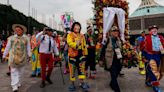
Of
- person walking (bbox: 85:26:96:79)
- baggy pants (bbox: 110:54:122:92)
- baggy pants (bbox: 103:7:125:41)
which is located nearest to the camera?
baggy pants (bbox: 110:54:122:92)

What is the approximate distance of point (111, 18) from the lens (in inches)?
524

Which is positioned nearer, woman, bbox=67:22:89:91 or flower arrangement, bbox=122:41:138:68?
woman, bbox=67:22:89:91

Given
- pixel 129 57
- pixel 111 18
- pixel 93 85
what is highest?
pixel 111 18

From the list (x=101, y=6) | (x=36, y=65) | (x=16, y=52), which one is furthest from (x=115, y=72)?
(x=36, y=65)

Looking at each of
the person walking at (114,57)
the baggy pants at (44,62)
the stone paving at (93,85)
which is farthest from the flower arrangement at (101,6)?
the person walking at (114,57)

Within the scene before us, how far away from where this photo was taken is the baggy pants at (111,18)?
1336 centimetres

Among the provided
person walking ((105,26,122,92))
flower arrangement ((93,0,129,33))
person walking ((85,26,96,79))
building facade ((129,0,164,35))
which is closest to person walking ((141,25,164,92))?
person walking ((105,26,122,92))

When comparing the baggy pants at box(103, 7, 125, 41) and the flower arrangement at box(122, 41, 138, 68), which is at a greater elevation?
the baggy pants at box(103, 7, 125, 41)

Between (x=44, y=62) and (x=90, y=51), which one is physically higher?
(x=90, y=51)

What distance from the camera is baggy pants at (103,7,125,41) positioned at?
13.4 metres

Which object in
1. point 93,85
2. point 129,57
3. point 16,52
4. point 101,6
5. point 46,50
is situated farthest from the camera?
point 101,6

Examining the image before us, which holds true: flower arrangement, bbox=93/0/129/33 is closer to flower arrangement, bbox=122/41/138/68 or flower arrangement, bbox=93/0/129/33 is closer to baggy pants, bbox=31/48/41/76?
flower arrangement, bbox=122/41/138/68

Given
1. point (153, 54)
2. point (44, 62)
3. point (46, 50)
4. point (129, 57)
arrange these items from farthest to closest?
point (129, 57) < point (46, 50) < point (44, 62) < point (153, 54)

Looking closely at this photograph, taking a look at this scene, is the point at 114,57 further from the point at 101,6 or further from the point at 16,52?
the point at 101,6
